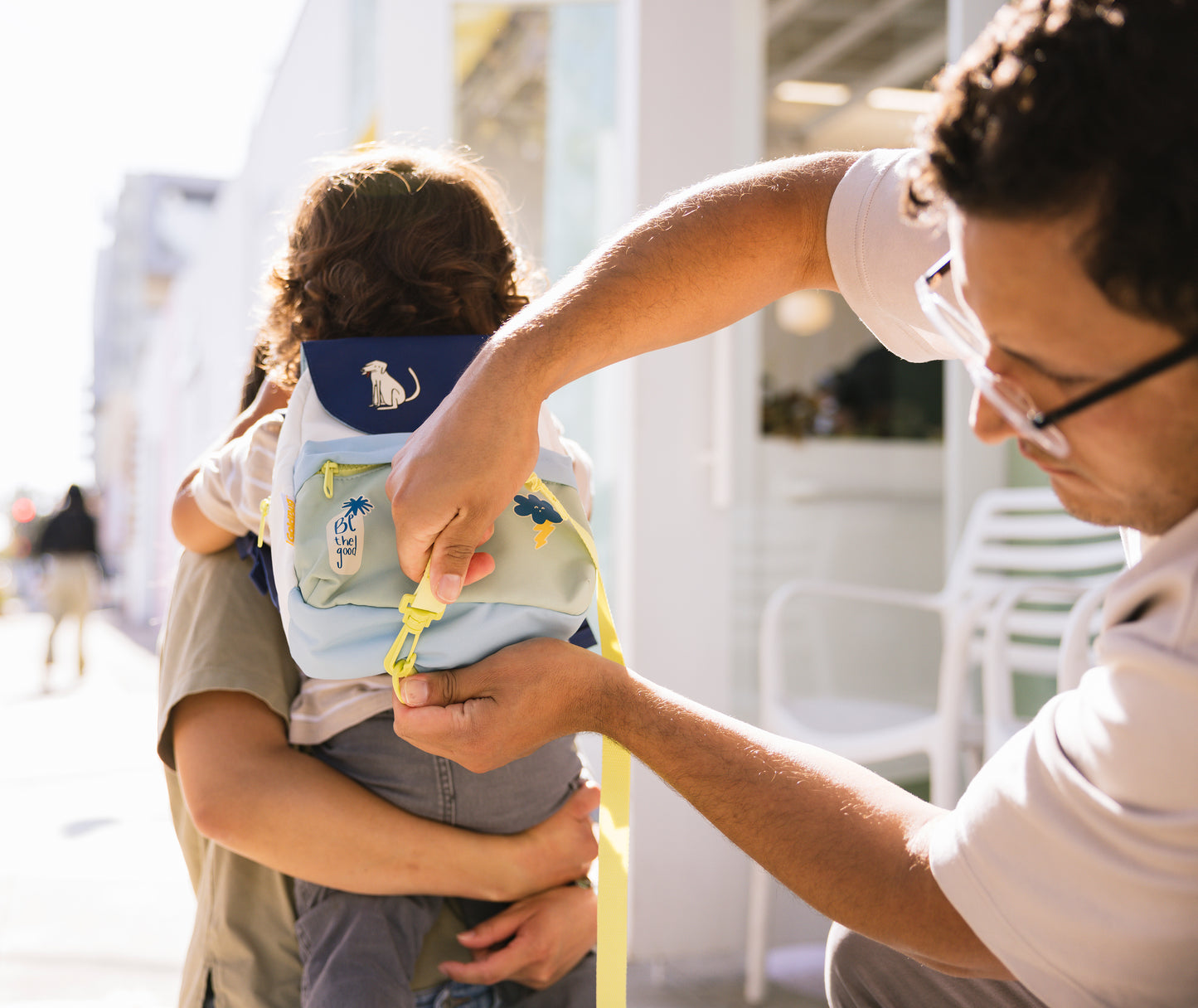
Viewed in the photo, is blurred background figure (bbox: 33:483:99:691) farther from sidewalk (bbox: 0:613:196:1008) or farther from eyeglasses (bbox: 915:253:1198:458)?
eyeglasses (bbox: 915:253:1198:458)

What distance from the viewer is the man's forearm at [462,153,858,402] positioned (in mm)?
978

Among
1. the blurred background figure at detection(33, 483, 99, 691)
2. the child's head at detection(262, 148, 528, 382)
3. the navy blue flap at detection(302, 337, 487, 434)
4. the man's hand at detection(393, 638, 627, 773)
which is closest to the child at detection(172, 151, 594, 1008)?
the child's head at detection(262, 148, 528, 382)

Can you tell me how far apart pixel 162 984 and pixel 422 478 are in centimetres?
243

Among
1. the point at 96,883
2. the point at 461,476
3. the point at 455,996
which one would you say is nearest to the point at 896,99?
the point at 461,476

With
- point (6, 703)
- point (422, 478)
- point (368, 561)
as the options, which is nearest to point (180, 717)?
point (368, 561)

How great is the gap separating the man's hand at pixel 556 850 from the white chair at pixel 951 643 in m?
1.26

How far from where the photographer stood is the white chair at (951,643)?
231 cm

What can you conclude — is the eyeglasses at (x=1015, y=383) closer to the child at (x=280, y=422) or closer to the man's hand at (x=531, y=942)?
the child at (x=280, y=422)

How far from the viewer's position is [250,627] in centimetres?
118

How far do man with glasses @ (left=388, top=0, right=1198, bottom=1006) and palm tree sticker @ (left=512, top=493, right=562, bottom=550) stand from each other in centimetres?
6

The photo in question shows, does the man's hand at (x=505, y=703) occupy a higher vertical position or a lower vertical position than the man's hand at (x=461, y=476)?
lower

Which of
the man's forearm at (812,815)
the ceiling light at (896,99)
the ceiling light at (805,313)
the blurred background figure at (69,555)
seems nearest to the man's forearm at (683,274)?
the man's forearm at (812,815)

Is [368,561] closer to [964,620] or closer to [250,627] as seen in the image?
[250,627]

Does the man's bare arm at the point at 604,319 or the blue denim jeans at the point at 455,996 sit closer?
the man's bare arm at the point at 604,319
